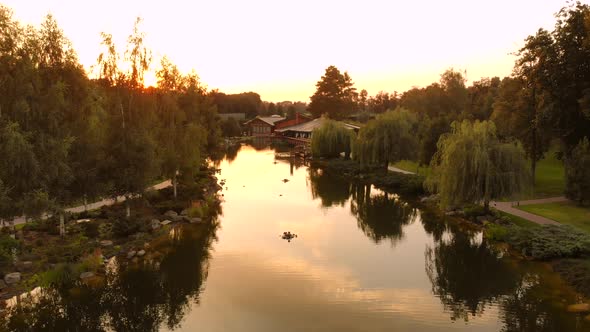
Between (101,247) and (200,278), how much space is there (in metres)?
6.41

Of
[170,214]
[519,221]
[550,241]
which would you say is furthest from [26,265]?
[519,221]

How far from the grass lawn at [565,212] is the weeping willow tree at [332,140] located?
35.1 meters

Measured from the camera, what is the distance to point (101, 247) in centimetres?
2228

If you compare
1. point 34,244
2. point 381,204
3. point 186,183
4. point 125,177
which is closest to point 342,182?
point 381,204

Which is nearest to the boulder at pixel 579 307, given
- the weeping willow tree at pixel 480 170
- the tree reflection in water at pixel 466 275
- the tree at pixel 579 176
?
the tree reflection in water at pixel 466 275

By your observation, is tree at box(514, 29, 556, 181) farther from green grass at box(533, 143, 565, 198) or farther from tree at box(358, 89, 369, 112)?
tree at box(358, 89, 369, 112)

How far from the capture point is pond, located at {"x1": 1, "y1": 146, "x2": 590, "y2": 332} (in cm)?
1538

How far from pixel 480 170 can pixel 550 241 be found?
20.0 ft

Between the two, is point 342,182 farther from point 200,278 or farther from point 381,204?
point 200,278

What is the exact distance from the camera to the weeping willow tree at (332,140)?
209 feet

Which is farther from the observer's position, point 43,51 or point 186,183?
point 186,183

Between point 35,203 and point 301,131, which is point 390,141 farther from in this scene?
A: point 301,131

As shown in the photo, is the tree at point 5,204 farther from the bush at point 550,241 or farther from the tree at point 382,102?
the tree at point 382,102

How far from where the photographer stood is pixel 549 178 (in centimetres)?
3897
